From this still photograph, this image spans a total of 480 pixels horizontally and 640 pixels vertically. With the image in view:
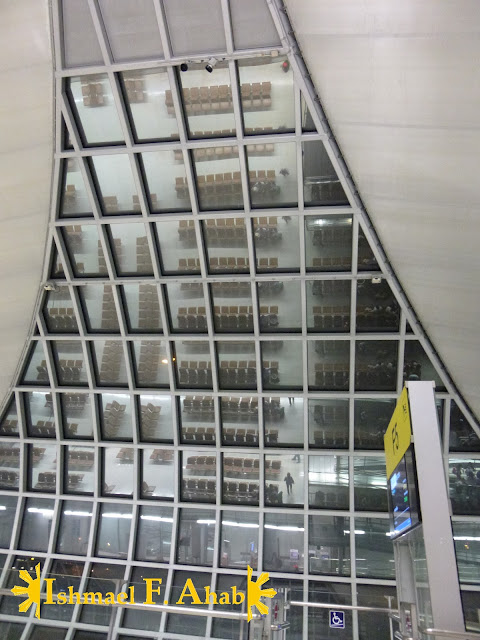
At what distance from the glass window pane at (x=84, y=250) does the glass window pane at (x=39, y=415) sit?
615 centimetres

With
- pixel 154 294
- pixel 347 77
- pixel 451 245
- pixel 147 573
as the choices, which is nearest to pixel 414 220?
pixel 451 245

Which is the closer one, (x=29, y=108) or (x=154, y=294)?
(x=29, y=108)

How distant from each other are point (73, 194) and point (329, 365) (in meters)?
11.5

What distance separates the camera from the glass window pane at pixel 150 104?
17078mm

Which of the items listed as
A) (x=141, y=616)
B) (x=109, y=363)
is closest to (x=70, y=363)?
(x=109, y=363)

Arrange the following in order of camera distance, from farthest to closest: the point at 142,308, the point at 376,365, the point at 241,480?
the point at 241,480 → the point at 142,308 → the point at 376,365

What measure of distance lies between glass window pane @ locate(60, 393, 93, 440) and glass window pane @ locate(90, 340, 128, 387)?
1.16 meters

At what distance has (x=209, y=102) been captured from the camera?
1752 cm

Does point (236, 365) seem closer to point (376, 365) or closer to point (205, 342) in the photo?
point (205, 342)

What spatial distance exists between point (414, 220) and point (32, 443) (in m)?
18.4

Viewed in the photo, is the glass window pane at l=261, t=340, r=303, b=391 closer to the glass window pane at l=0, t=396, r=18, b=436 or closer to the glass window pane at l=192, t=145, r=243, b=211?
the glass window pane at l=192, t=145, r=243, b=211

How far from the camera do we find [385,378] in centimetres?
2189

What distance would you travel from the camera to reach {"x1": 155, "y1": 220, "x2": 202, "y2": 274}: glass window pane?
20344 mm

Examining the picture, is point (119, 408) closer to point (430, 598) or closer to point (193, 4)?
point (193, 4)
